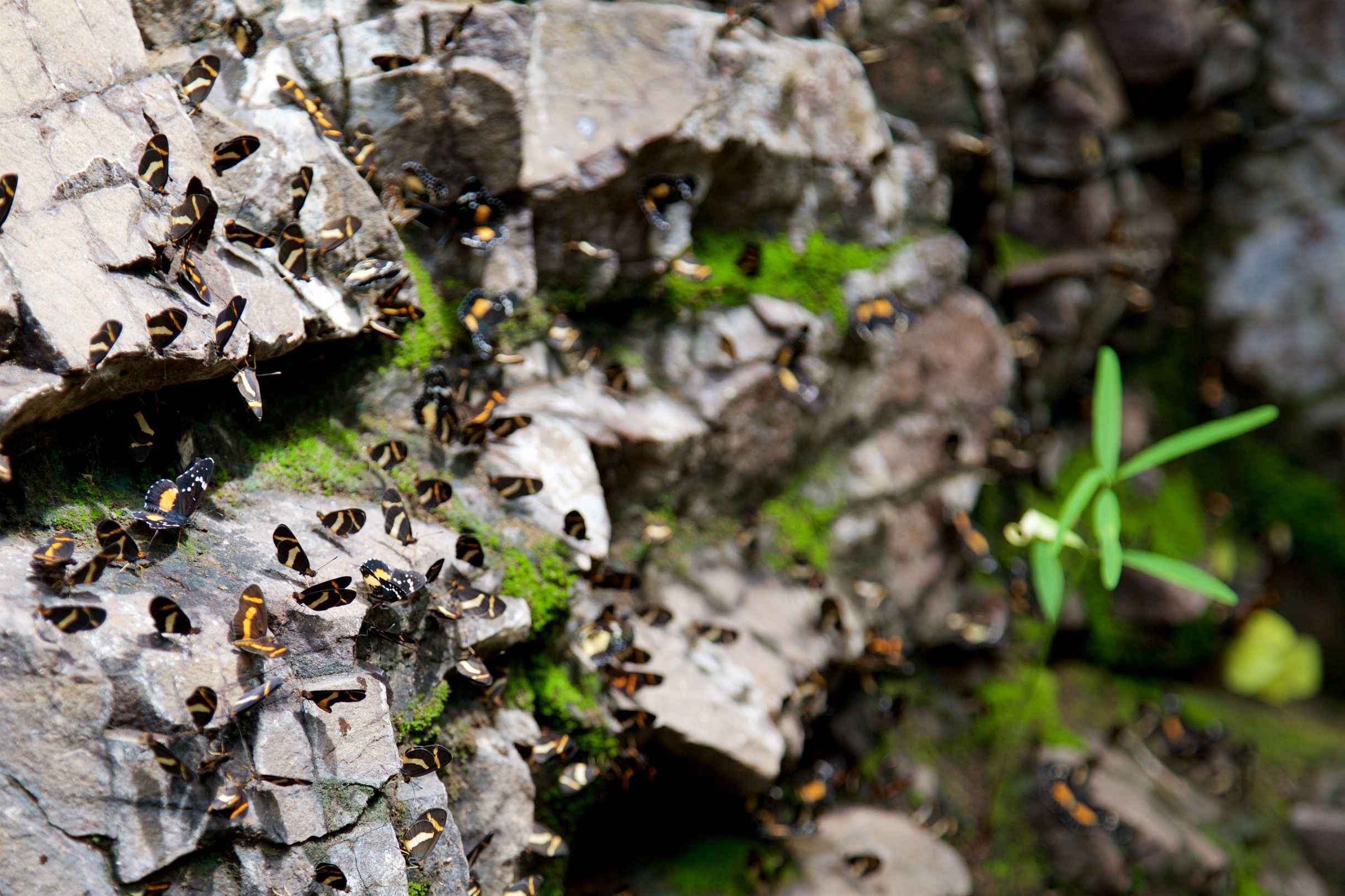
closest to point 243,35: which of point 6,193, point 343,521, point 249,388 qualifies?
point 6,193

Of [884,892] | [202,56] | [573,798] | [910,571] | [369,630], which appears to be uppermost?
[202,56]

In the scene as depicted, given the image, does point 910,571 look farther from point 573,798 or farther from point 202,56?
point 202,56

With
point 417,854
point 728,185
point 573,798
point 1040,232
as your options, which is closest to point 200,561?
point 417,854

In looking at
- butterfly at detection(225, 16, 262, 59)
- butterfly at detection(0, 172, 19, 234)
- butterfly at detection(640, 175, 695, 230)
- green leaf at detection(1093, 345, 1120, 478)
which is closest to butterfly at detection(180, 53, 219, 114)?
butterfly at detection(225, 16, 262, 59)

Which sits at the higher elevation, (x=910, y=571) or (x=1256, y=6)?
(x=1256, y=6)

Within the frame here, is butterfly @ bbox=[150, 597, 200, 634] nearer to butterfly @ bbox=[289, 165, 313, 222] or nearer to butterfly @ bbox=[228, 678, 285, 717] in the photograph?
butterfly @ bbox=[228, 678, 285, 717]

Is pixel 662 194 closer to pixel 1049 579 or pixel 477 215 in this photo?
pixel 477 215

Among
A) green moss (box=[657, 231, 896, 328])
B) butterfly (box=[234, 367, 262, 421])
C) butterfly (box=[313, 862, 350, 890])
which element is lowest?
butterfly (box=[313, 862, 350, 890])
